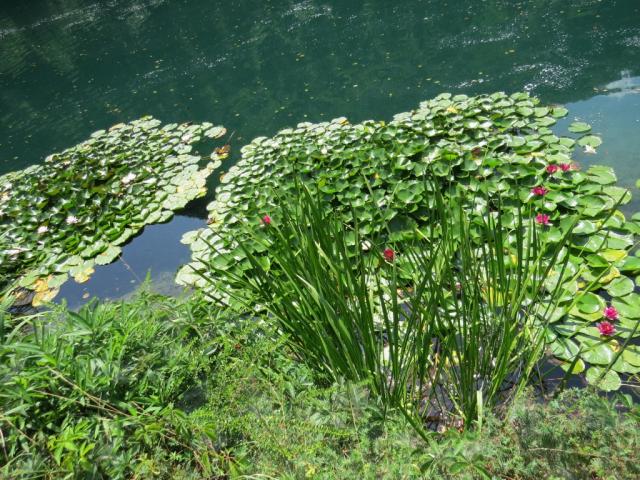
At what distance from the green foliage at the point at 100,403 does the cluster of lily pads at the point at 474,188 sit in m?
0.36

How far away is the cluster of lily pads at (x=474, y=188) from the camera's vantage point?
5.67ft

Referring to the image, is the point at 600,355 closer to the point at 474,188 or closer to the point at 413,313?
the point at 413,313

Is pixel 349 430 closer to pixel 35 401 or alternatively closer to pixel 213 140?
pixel 35 401

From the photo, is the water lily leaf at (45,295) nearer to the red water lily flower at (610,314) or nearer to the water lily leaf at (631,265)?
the red water lily flower at (610,314)

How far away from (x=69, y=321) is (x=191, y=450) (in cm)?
61

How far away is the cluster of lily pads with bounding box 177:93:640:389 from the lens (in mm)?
1729

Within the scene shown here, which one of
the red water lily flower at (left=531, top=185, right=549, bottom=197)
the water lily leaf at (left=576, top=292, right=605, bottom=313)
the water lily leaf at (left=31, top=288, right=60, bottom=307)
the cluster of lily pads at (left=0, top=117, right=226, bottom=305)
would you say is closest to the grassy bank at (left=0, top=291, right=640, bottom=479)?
the water lily leaf at (left=576, top=292, right=605, bottom=313)

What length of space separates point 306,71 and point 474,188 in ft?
10.6

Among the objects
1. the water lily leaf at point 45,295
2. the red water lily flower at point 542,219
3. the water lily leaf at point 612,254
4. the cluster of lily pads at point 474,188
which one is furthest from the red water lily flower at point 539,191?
the water lily leaf at point 45,295

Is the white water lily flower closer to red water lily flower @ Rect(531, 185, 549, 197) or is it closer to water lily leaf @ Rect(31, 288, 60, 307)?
water lily leaf @ Rect(31, 288, 60, 307)

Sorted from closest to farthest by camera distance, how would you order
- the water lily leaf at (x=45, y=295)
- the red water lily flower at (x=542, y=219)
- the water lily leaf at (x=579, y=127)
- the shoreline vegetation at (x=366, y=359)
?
the shoreline vegetation at (x=366, y=359) < the red water lily flower at (x=542, y=219) < the water lily leaf at (x=45, y=295) < the water lily leaf at (x=579, y=127)

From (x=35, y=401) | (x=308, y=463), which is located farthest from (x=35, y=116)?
(x=308, y=463)

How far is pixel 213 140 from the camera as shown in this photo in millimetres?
4020

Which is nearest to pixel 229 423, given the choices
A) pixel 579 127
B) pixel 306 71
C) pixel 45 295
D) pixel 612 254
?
pixel 612 254
